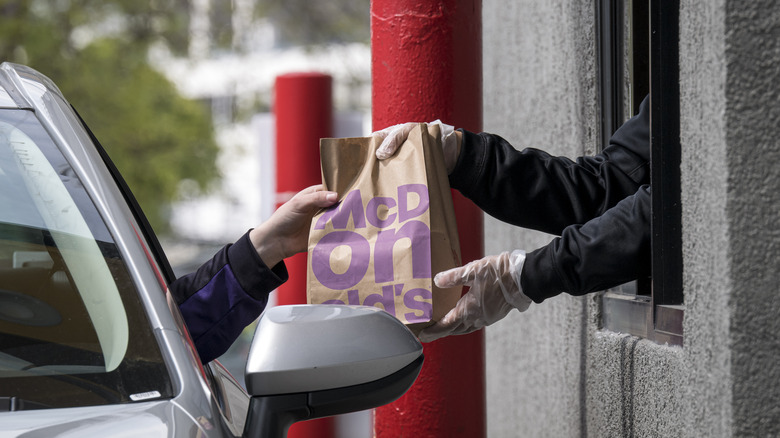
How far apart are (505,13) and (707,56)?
3587mm

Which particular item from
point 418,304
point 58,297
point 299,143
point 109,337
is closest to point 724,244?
point 418,304

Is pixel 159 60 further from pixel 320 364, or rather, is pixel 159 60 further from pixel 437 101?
pixel 320 364

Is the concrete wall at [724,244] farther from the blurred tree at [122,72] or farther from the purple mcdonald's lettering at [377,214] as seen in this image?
the blurred tree at [122,72]

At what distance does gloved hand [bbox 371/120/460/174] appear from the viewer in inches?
97.0

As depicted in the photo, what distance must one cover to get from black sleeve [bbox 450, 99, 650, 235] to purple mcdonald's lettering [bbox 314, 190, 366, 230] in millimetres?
358

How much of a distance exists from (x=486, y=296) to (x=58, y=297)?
1.24 metres

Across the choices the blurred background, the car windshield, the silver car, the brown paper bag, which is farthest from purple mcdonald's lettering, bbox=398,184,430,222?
the blurred background

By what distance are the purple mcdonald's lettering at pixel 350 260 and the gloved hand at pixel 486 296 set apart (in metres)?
0.27

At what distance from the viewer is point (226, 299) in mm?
2414

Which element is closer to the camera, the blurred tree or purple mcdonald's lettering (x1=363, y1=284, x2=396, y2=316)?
purple mcdonald's lettering (x1=363, y1=284, x2=396, y2=316)

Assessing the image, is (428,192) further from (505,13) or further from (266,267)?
(505,13)

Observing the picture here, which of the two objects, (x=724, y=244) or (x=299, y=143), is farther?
(x=299, y=143)

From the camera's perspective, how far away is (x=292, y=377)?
1509 mm

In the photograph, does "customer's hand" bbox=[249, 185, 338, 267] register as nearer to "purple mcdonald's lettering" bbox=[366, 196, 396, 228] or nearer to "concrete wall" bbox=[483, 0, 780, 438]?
"purple mcdonald's lettering" bbox=[366, 196, 396, 228]
